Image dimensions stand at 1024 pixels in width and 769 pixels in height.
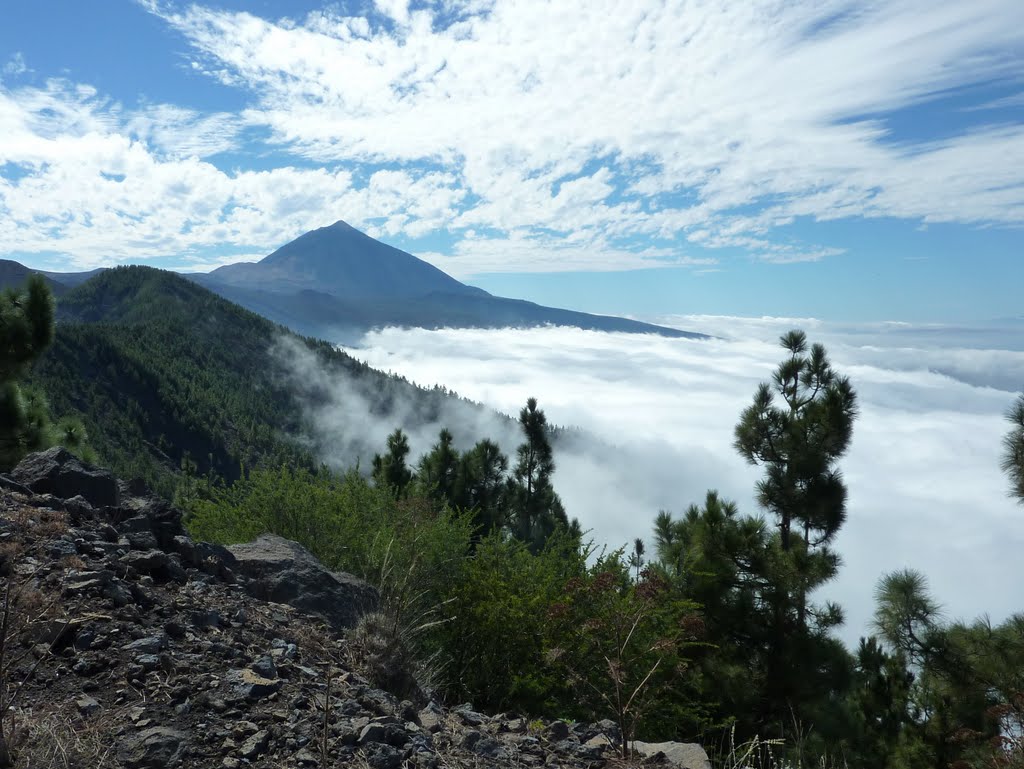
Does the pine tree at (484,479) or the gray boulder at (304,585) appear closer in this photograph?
the gray boulder at (304,585)

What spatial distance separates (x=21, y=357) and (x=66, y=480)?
836 centimetres

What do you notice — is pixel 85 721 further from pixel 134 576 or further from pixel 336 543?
pixel 336 543

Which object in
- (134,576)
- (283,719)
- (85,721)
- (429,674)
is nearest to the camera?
(85,721)

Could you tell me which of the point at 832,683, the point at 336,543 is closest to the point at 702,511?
the point at 832,683

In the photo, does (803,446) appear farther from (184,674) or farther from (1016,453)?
(184,674)

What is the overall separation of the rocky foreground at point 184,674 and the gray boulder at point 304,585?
0.02 m

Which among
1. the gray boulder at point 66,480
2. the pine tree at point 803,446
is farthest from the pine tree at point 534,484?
the gray boulder at point 66,480

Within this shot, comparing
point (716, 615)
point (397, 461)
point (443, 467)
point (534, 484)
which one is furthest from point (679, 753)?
point (397, 461)

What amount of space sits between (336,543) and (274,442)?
134724 millimetres

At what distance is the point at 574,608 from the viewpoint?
324 inches

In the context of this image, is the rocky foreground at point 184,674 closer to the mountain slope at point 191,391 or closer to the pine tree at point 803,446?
the pine tree at point 803,446

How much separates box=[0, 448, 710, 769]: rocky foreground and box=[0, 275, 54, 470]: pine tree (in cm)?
770

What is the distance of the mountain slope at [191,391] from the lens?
121688 mm

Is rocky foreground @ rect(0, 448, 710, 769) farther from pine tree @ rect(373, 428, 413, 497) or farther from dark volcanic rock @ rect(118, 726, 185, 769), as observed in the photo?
pine tree @ rect(373, 428, 413, 497)
